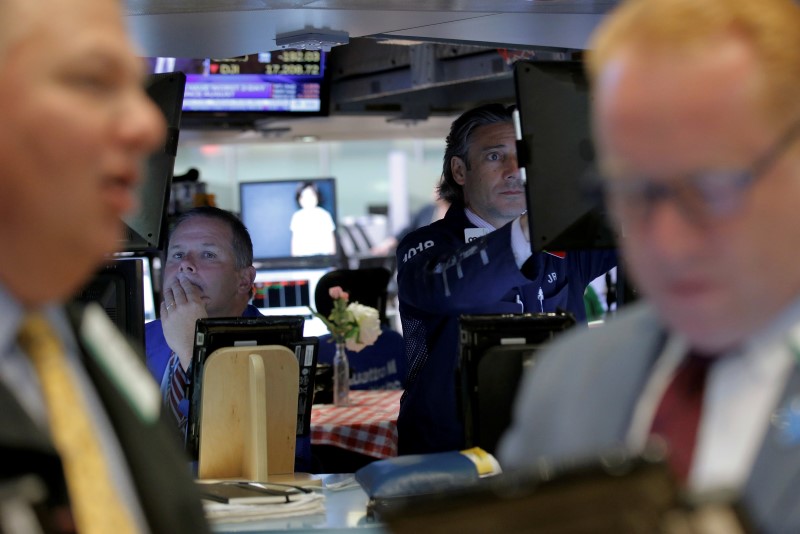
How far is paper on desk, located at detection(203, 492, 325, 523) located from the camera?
2607mm

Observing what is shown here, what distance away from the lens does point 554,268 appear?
12.5 feet

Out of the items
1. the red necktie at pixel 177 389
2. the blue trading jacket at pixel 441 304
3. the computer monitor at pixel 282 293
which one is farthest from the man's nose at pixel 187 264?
the computer monitor at pixel 282 293

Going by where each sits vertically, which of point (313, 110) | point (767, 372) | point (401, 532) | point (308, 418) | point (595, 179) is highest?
point (313, 110)

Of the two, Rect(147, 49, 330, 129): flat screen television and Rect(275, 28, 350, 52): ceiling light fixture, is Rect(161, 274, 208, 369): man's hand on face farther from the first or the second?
Rect(147, 49, 330, 129): flat screen television

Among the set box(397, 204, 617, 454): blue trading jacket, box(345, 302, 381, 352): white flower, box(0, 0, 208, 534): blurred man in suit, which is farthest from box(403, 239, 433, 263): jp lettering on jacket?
box(0, 0, 208, 534): blurred man in suit

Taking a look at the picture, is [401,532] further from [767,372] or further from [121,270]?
[121,270]

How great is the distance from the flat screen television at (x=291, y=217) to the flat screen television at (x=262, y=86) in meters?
0.56

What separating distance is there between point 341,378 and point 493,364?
2690mm

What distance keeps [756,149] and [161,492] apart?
61cm

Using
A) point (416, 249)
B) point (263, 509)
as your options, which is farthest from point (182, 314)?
point (263, 509)

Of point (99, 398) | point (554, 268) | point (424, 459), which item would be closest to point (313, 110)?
point (554, 268)

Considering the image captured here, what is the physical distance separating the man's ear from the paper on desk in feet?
5.17

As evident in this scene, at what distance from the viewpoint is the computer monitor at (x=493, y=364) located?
275 centimetres

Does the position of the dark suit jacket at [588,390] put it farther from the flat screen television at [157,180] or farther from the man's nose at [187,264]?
the man's nose at [187,264]
